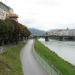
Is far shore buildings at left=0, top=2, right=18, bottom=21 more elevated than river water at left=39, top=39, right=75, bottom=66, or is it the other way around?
far shore buildings at left=0, top=2, right=18, bottom=21

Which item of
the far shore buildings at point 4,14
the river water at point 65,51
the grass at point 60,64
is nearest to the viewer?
the grass at point 60,64

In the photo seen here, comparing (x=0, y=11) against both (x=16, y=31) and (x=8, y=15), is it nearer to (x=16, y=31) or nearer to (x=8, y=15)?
(x=8, y=15)

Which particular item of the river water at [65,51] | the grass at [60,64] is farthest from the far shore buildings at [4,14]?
the grass at [60,64]

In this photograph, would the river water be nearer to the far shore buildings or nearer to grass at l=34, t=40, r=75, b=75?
grass at l=34, t=40, r=75, b=75

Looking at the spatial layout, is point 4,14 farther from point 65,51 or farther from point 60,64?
point 60,64

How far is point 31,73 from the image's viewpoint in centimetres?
2986

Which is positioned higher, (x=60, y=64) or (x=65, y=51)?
(x=60, y=64)

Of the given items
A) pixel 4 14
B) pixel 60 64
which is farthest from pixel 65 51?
pixel 4 14

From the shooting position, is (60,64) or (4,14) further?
(4,14)

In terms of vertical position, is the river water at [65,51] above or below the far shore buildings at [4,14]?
below


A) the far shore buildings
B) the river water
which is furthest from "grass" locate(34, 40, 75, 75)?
the far shore buildings

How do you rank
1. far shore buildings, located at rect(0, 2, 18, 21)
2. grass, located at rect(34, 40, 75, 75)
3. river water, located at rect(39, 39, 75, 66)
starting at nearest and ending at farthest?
grass, located at rect(34, 40, 75, 75)
river water, located at rect(39, 39, 75, 66)
far shore buildings, located at rect(0, 2, 18, 21)

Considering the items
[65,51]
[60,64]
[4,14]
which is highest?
[4,14]

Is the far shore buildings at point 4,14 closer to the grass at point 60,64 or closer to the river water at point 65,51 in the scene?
the river water at point 65,51
